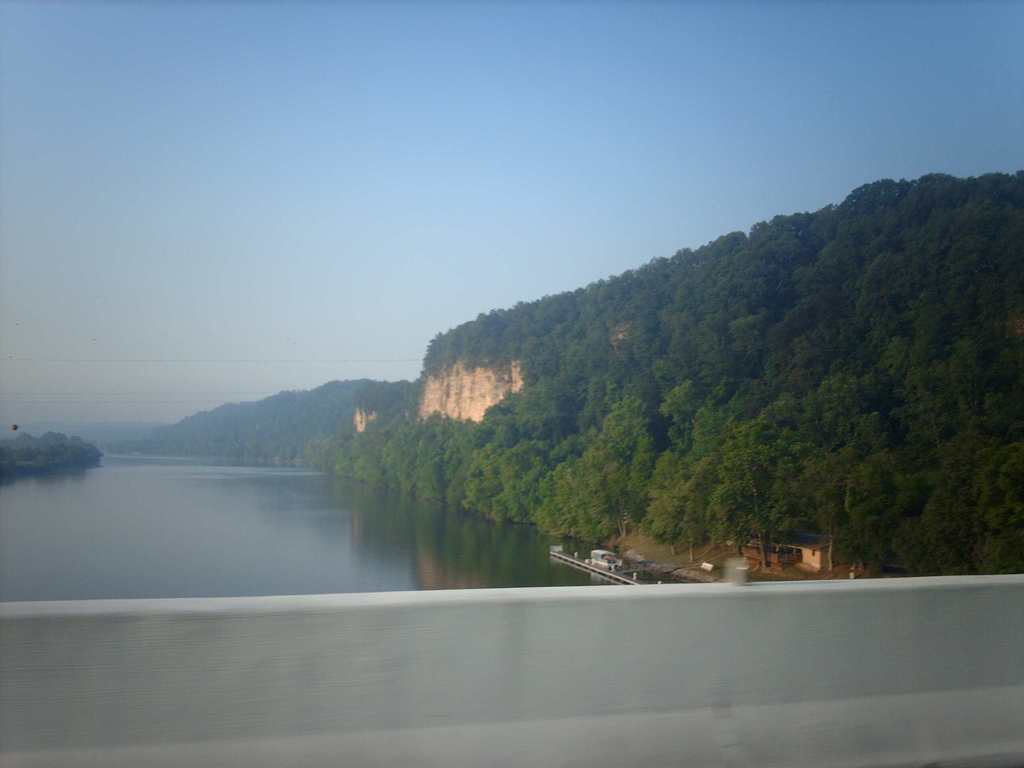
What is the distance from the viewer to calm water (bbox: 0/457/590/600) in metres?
9.33

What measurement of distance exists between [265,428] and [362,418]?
11.4 meters

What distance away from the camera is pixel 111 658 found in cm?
341

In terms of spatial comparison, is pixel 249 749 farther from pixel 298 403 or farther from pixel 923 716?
pixel 298 403

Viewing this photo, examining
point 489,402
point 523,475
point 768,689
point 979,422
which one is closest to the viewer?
point 768,689

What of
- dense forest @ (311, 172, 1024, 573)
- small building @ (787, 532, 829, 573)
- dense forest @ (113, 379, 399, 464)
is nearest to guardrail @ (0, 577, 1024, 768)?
small building @ (787, 532, 829, 573)

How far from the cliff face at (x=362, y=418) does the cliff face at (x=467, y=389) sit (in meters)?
2.76

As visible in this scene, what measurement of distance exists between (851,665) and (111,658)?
11.1ft

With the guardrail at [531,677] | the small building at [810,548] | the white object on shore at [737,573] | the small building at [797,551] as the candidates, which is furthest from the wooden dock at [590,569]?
the white object on shore at [737,573]

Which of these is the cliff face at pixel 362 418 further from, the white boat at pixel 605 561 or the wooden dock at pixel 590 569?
the white boat at pixel 605 561

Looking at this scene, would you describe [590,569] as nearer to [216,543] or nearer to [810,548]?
[810,548]

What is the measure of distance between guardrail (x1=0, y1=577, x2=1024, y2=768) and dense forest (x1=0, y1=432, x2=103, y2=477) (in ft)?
15.4

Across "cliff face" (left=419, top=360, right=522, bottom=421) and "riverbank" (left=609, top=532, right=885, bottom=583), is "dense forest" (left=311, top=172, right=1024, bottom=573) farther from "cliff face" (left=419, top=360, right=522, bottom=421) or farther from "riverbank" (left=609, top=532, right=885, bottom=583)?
"cliff face" (left=419, top=360, right=522, bottom=421)

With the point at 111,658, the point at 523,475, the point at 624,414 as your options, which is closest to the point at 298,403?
the point at 523,475

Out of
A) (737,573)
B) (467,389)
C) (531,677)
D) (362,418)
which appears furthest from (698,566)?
(362,418)
